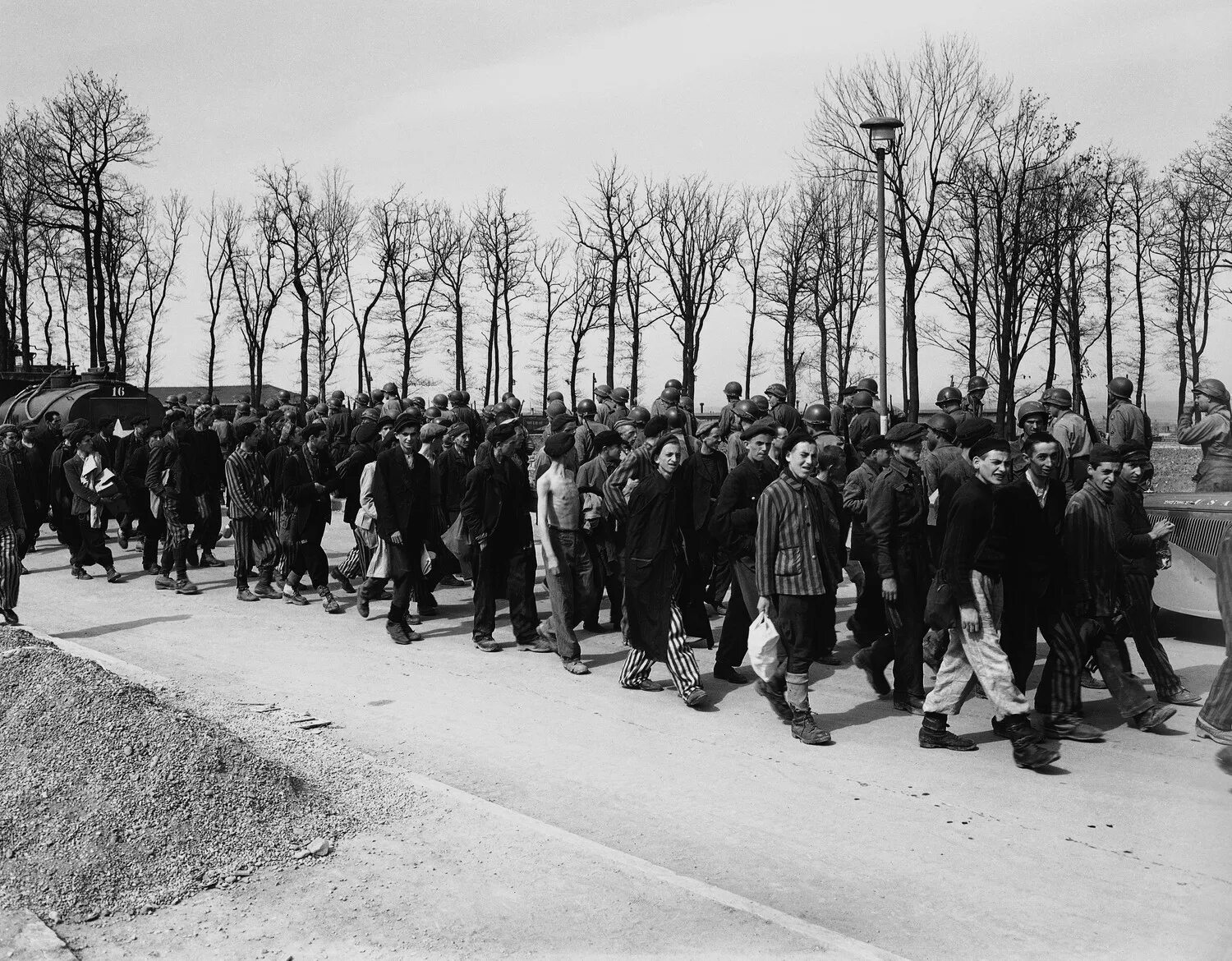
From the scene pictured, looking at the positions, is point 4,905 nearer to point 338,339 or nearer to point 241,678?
point 241,678

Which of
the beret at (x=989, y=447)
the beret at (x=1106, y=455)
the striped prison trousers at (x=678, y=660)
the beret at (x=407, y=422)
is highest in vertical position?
the beret at (x=407, y=422)

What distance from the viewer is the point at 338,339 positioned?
50.7m

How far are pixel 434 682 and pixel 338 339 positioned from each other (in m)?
44.4

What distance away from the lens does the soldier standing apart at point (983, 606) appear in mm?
6188

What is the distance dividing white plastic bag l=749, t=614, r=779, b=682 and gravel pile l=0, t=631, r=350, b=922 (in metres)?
2.54

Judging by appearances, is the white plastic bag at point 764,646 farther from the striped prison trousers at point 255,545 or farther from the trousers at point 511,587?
the striped prison trousers at point 255,545

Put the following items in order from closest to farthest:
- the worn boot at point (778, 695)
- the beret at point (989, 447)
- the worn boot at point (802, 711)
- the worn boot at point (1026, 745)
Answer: the worn boot at point (1026, 745)
the beret at point (989, 447)
the worn boot at point (802, 711)
the worn boot at point (778, 695)

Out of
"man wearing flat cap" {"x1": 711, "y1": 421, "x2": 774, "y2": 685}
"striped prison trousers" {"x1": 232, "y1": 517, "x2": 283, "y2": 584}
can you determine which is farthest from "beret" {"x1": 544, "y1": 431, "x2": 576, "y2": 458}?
"striped prison trousers" {"x1": 232, "y1": 517, "x2": 283, "y2": 584}

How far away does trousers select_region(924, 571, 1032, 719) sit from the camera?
619 cm

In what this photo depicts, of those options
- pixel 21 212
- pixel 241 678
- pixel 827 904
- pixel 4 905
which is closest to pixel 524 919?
pixel 827 904

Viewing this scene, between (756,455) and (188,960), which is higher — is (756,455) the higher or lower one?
the higher one

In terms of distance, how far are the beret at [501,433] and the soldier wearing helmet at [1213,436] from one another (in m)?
5.57

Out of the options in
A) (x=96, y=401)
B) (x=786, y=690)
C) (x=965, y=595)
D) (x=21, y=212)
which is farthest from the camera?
(x=21, y=212)

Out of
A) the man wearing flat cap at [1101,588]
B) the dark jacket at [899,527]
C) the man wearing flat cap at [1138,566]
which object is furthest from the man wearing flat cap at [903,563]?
the man wearing flat cap at [1138,566]
